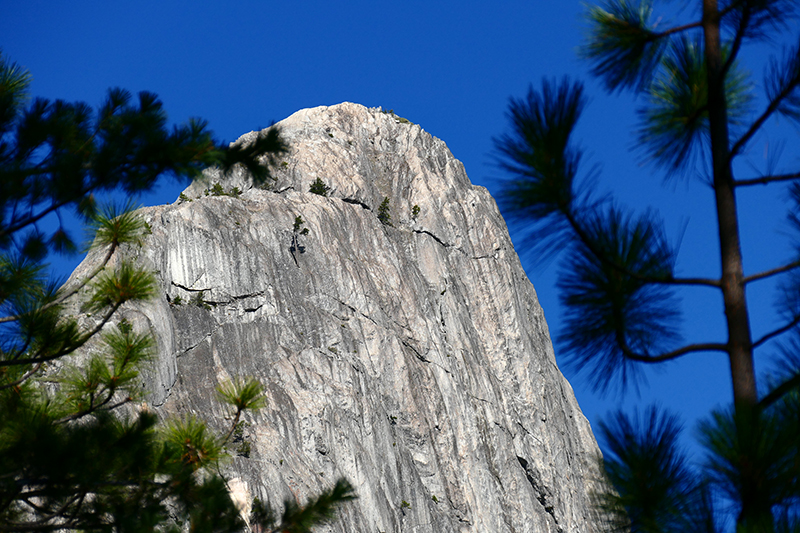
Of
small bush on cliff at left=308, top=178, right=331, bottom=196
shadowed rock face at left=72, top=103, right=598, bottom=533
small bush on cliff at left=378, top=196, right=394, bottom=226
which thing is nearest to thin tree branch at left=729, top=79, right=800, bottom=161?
shadowed rock face at left=72, top=103, right=598, bottom=533

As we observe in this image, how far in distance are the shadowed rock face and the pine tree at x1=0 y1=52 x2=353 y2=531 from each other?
2598 cm

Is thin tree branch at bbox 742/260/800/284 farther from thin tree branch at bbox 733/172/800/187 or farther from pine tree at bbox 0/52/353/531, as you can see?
pine tree at bbox 0/52/353/531

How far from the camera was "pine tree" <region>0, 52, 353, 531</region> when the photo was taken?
8.00 meters

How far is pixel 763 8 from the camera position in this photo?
511 cm

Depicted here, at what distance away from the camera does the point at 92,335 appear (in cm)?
778

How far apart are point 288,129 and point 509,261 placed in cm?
2387

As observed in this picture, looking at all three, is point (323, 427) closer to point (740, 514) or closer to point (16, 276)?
point (16, 276)

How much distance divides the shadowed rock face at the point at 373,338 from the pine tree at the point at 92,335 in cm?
2598

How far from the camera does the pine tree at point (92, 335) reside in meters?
8.00

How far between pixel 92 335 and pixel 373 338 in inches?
1774

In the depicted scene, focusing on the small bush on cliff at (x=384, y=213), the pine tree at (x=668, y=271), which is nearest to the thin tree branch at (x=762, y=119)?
the pine tree at (x=668, y=271)

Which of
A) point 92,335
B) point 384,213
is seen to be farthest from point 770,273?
point 384,213

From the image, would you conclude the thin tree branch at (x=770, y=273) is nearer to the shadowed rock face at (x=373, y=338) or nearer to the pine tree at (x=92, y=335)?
the pine tree at (x=92, y=335)

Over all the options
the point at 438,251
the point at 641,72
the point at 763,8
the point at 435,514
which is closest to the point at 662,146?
the point at 641,72
